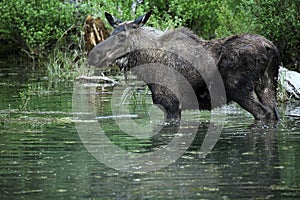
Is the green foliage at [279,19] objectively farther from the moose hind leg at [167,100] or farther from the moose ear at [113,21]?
the moose hind leg at [167,100]

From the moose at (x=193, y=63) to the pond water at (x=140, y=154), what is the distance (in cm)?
39

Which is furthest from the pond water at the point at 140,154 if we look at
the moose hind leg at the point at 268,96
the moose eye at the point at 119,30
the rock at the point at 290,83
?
the moose eye at the point at 119,30

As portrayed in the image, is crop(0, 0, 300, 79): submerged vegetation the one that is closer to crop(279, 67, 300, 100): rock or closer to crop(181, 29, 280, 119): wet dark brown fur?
crop(279, 67, 300, 100): rock

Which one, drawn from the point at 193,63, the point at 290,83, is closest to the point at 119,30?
the point at 193,63

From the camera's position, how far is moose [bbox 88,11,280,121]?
10859 mm

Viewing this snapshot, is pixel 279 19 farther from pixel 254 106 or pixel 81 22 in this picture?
pixel 81 22

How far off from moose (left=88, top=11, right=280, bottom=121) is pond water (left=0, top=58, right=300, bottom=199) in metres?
0.39

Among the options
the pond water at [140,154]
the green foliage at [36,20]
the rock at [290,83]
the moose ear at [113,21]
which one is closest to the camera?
the pond water at [140,154]

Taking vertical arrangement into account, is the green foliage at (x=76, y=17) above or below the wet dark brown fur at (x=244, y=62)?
above

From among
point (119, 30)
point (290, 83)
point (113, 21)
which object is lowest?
point (290, 83)

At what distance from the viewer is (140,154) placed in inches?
335

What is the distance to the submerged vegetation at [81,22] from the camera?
63.2ft

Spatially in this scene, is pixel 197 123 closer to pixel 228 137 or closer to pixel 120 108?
pixel 228 137

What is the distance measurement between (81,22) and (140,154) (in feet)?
58.4
